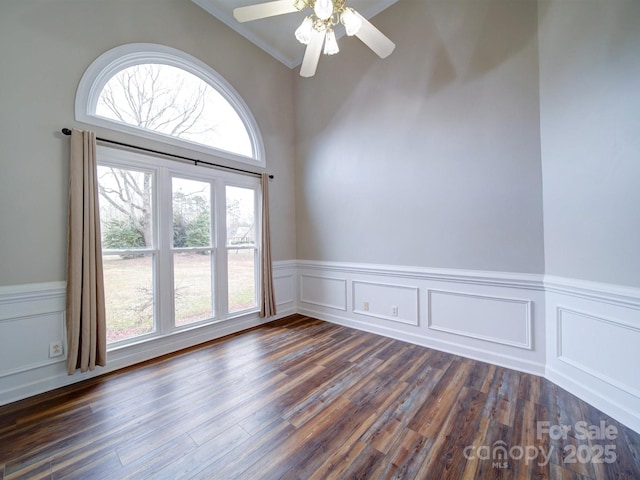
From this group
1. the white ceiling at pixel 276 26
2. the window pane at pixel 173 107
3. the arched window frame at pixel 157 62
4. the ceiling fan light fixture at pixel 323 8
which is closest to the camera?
the ceiling fan light fixture at pixel 323 8

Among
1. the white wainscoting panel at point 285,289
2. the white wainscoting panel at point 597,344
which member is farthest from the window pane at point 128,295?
the white wainscoting panel at point 597,344

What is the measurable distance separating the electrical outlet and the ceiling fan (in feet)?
9.87

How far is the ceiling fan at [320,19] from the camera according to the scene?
6.00 ft

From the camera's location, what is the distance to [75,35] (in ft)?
7.55

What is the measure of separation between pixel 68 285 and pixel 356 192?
10.3 feet

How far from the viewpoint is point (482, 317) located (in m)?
2.61

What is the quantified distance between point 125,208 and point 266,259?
1.75 metres

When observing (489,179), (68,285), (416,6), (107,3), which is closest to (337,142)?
(416,6)

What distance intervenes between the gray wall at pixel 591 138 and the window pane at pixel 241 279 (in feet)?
11.1

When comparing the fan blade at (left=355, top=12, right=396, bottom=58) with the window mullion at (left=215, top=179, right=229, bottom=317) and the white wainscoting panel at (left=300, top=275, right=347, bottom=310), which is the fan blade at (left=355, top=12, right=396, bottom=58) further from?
the white wainscoting panel at (left=300, top=275, right=347, bottom=310)

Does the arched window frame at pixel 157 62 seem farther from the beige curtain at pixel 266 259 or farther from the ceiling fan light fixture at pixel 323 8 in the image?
the ceiling fan light fixture at pixel 323 8

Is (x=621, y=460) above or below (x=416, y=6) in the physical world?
below

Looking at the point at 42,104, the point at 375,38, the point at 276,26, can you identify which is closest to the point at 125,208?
the point at 42,104

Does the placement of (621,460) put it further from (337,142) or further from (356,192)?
(337,142)
